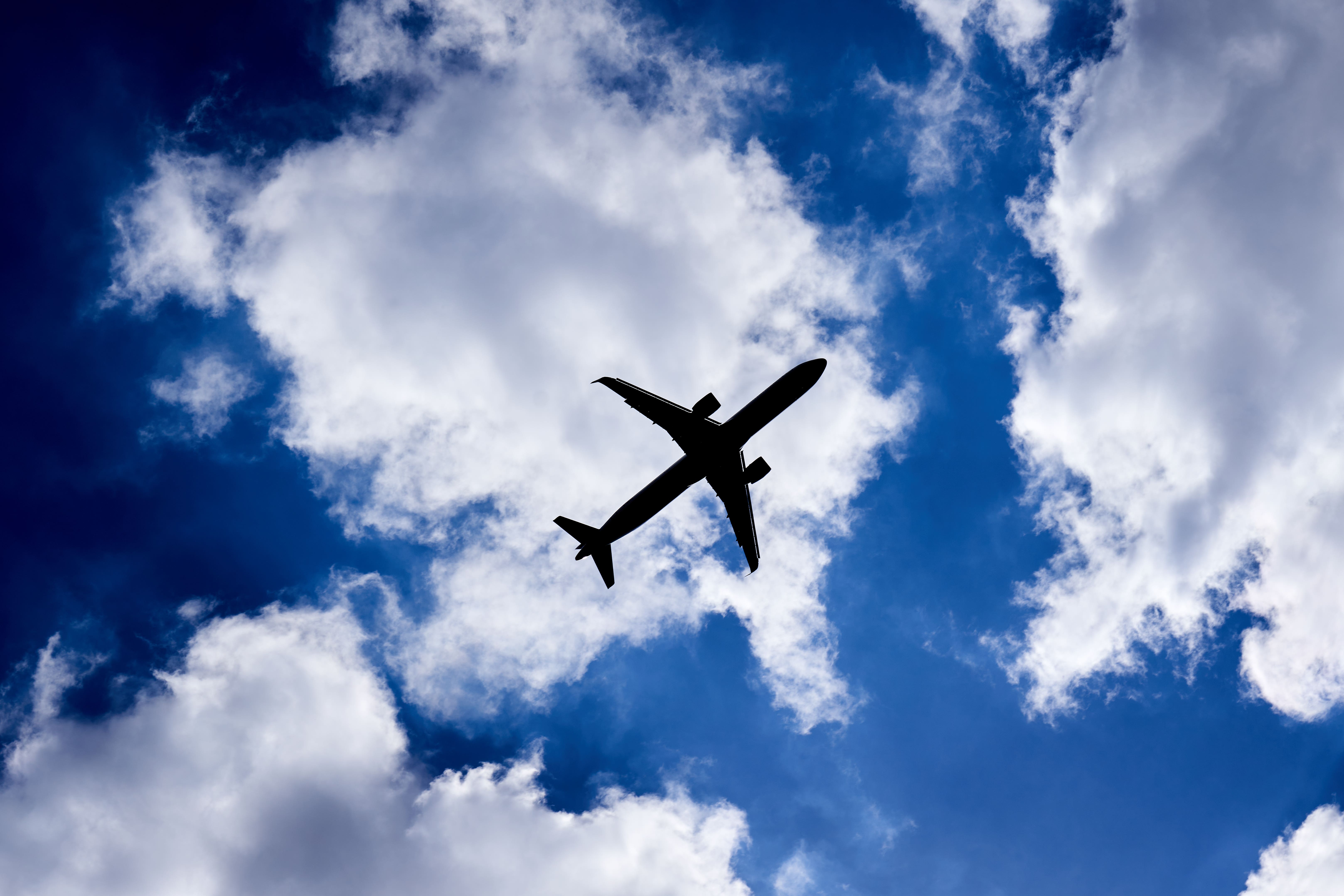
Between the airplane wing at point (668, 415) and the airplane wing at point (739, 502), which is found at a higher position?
the airplane wing at point (668, 415)

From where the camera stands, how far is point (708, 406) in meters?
76.9

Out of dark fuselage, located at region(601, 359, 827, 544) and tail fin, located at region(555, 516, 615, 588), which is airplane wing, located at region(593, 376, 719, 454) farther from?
tail fin, located at region(555, 516, 615, 588)

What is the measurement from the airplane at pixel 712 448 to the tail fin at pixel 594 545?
157 centimetres

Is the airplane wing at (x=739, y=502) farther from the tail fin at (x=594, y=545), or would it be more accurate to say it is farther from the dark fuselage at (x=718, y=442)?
the tail fin at (x=594, y=545)

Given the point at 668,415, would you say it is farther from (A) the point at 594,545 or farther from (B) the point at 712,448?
(A) the point at 594,545

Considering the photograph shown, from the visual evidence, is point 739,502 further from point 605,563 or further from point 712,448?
point 605,563

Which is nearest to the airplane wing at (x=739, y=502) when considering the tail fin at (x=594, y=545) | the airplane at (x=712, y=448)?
the airplane at (x=712, y=448)

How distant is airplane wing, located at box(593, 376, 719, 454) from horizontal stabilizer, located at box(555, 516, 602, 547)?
47.5ft

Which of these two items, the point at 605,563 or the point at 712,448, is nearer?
the point at 712,448

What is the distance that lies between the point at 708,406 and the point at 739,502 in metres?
11.1

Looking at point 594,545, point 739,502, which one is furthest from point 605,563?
point 739,502

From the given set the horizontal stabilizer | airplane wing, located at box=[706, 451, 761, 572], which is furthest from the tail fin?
airplane wing, located at box=[706, 451, 761, 572]

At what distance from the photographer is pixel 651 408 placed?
257ft

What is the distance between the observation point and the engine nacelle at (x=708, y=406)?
76.9 meters
